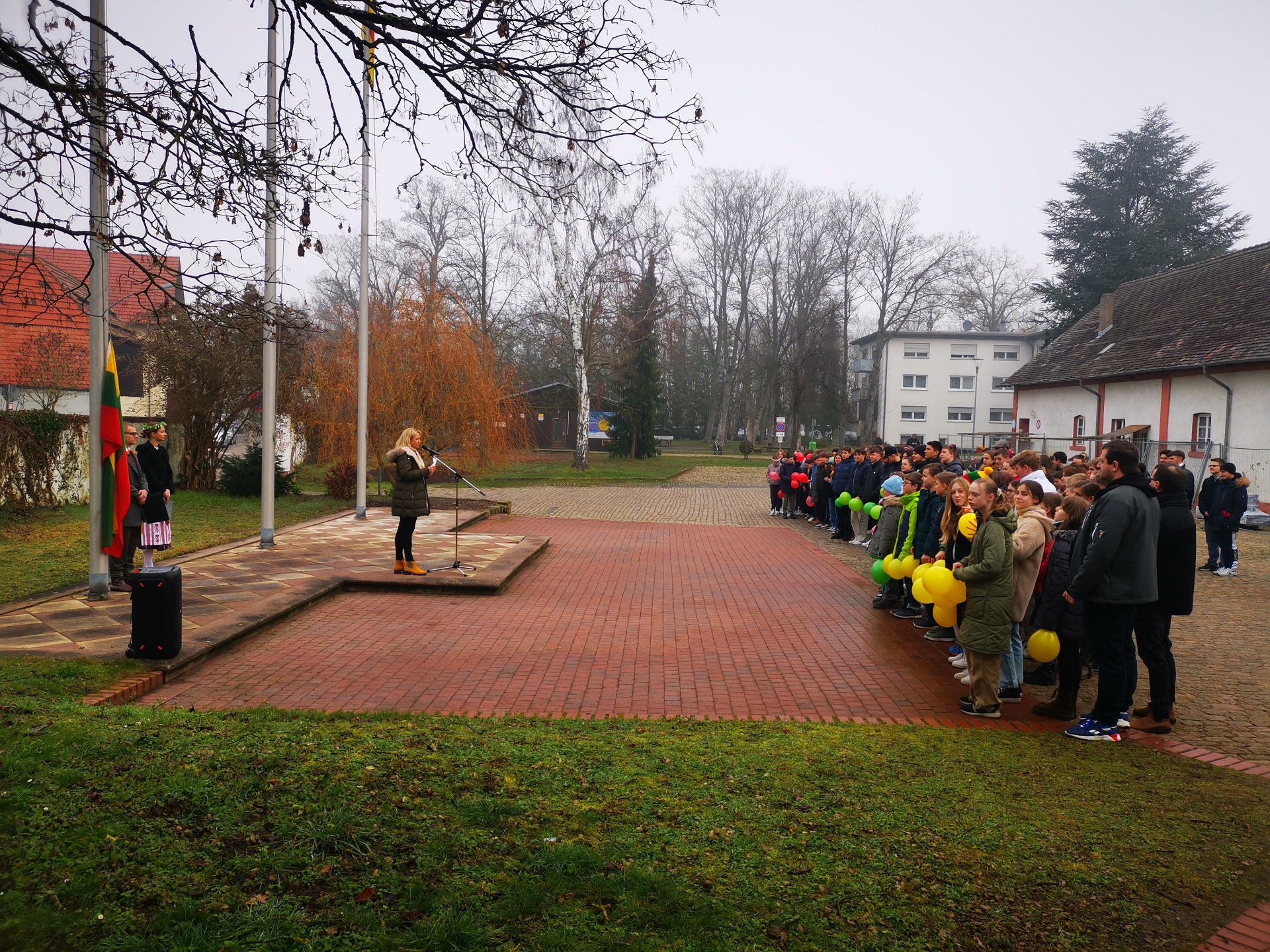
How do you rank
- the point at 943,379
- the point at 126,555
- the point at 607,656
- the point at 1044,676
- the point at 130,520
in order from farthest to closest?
the point at 943,379 → the point at 126,555 → the point at 130,520 → the point at 607,656 → the point at 1044,676

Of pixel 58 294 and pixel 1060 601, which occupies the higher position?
pixel 58 294

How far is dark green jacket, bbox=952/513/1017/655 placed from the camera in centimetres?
670

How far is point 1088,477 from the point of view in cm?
882

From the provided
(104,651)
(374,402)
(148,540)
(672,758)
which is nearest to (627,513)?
(374,402)

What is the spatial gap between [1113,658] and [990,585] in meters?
0.95

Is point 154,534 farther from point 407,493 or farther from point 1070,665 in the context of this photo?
point 1070,665

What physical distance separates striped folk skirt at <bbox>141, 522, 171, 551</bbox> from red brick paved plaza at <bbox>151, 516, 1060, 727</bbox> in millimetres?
2138

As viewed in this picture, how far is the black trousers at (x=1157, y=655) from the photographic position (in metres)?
6.59

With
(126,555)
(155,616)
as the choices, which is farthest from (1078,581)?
(126,555)

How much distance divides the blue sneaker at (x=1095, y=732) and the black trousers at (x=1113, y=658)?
1.3 inches

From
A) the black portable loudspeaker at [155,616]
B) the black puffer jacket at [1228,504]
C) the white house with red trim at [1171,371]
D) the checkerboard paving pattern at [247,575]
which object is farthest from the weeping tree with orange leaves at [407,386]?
the white house with red trim at [1171,371]

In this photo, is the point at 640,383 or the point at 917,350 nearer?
the point at 640,383

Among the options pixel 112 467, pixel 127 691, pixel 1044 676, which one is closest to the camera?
pixel 127 691

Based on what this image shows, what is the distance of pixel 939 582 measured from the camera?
288 inches
